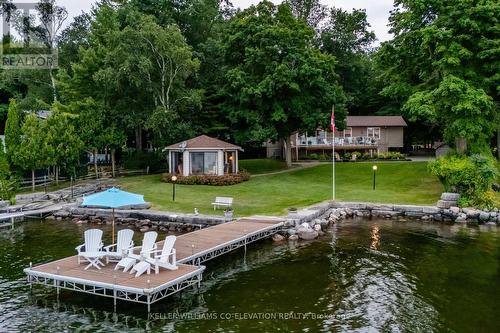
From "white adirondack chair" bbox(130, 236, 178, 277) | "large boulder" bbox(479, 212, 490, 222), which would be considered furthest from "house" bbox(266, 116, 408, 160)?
"white adirondack chair" bbox(130, 236, 178, 277)

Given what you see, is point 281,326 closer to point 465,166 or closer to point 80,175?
point 465,166

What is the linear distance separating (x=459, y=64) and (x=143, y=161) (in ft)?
97.6

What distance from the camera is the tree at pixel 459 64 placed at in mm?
27938

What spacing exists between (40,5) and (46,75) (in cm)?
711

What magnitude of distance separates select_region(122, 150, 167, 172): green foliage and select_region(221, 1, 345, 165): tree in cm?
883

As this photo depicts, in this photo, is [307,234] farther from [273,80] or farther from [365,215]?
[273,80]

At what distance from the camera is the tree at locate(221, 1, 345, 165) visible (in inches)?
1526

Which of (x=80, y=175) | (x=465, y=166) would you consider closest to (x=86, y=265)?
(x=465, y=166)

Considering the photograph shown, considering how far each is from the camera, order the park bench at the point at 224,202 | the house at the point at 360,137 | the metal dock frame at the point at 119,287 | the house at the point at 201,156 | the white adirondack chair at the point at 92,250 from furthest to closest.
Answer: the house at the point at 360,137 → the house at the point at 201,156 → the park bench at the point at 224,202 → the white adirondack chair at the point at 92,250 → the metal dock frame at the point at 119,287

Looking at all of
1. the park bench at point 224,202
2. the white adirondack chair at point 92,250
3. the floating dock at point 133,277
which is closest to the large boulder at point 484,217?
the park bench at point 224,202

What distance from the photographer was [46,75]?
45.8 metres

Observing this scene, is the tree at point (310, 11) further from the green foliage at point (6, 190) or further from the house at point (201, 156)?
the green foliage at point (6, 190)

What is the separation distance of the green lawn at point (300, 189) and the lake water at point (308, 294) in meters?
7.60

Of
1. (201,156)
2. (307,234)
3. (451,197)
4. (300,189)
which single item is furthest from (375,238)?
(201,156)
